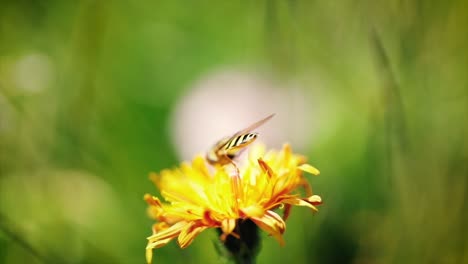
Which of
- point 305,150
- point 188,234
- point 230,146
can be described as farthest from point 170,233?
point 305,150

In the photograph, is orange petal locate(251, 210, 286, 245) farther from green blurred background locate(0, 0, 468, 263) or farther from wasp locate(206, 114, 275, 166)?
green blurred background locate(0, 0, 468, 263)

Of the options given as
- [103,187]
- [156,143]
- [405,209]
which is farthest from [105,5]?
[405,209]

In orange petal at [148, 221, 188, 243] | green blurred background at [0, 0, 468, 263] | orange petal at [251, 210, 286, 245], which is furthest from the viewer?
green blurred background at [0, 0, 468, 263]

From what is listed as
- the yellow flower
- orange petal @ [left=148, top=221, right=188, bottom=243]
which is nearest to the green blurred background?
the yellow flower

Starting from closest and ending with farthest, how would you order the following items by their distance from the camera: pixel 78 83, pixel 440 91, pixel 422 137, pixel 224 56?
1. pixel 422 137
2. pixel 440 91
3. pixel 78 83
4. pixel 224 56

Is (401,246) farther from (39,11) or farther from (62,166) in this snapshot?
(39,11)
